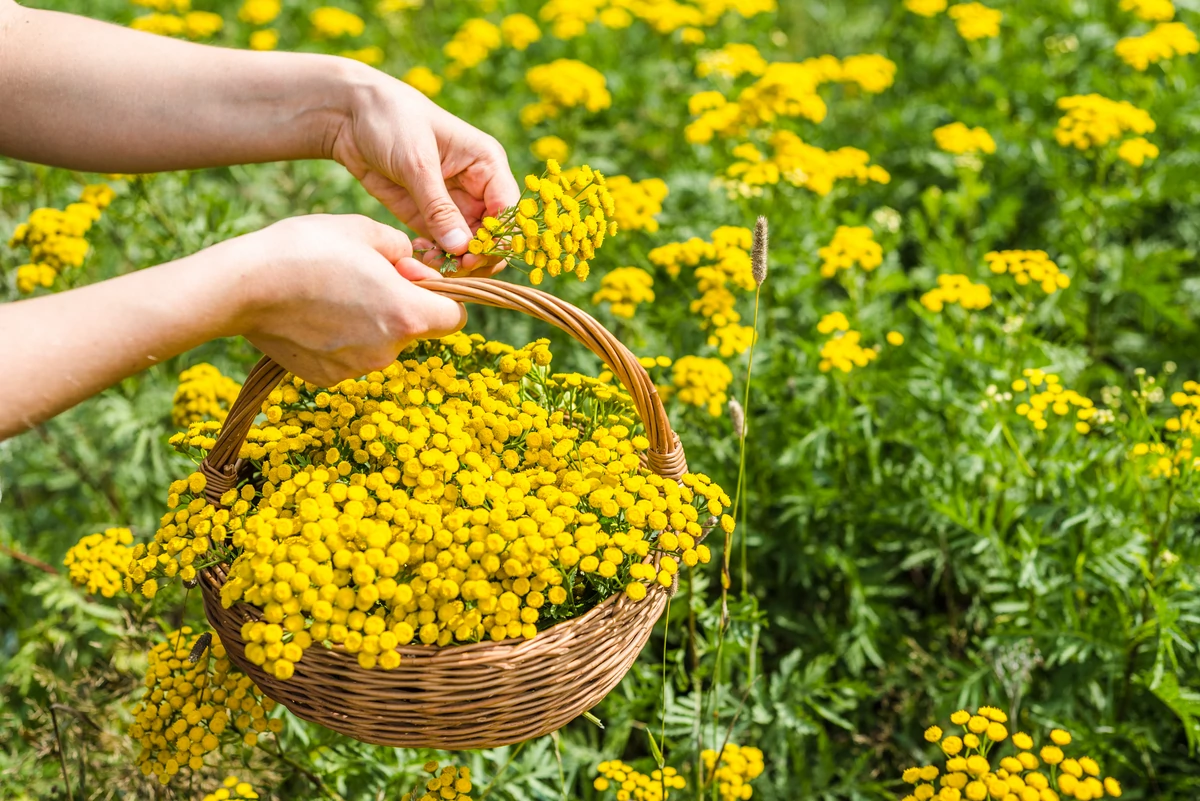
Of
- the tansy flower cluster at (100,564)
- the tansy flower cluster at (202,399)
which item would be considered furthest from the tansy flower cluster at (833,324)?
the tansy flower cluster at (100,564)

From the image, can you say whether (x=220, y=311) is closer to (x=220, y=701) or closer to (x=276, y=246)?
(x=276, y=246)

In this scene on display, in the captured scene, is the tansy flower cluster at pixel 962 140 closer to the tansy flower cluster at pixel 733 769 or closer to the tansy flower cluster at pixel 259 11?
the tansy flower cluster at pixel 733 769

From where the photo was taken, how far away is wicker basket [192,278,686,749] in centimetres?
140

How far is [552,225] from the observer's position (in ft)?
5.34

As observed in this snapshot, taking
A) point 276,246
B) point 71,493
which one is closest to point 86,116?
point 276,246

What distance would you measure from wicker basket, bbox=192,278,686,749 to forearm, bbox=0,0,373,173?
687mm

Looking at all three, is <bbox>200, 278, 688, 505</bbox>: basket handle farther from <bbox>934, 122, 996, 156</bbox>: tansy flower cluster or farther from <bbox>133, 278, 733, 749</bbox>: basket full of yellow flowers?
<bbox>934, 122, 996, 156</bbox>: tansy flower cluster

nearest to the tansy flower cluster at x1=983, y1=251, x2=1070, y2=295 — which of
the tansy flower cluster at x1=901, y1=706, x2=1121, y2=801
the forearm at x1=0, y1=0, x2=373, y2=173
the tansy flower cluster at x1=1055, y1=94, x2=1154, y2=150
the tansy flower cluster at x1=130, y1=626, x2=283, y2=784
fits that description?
the tansy flower cluster at x1=1055, y1=94, x2=1154, y2=150

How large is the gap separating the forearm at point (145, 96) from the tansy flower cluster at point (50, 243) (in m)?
0.73

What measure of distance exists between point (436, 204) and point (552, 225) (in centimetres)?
30

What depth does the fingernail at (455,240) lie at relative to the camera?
1791 mm

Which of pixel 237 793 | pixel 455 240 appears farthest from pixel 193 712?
pixel 455 240

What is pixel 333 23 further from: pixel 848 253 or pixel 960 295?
pixel 960 295

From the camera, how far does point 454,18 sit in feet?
18.4
